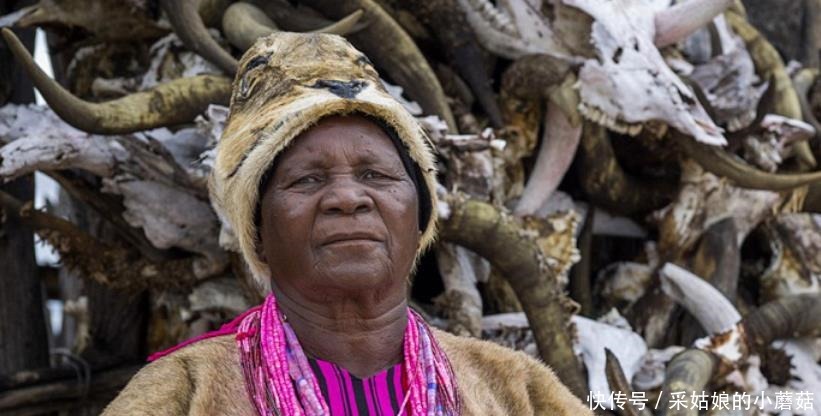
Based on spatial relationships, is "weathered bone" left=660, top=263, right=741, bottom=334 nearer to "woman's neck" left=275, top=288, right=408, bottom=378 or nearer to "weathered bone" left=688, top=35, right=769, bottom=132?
"weathered bone" left=688, top=35, right=769, bottom=132

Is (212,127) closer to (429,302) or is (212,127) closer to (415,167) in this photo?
(429,302)

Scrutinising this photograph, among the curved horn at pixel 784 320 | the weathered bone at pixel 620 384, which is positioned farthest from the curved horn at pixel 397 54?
the curved horn at pixel 784 320

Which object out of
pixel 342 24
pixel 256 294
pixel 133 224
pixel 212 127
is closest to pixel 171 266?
pixel 133 224

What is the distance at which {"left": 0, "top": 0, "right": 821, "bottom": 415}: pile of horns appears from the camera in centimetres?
369

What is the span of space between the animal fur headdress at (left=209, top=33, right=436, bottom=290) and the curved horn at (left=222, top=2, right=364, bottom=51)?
149 centimetres

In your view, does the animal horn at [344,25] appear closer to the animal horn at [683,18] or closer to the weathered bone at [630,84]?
the weathered bone at [630,84]

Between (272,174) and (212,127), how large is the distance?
1458 millimetres

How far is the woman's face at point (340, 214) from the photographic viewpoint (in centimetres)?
194

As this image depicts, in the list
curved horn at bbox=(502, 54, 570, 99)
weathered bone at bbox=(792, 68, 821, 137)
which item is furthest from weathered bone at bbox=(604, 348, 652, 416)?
weathered bone at bbox=(792, 68, 821, 137)

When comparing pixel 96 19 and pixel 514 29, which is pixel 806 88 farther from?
pixel 96 19

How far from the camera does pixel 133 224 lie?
154 inches

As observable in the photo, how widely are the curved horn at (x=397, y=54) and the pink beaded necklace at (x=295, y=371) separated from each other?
177 centimetres

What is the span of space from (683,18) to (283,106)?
2443 millimetres

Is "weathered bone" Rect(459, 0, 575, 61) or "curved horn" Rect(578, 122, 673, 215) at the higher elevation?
"weathered bone" Rect(459, 0, 575, 61)
